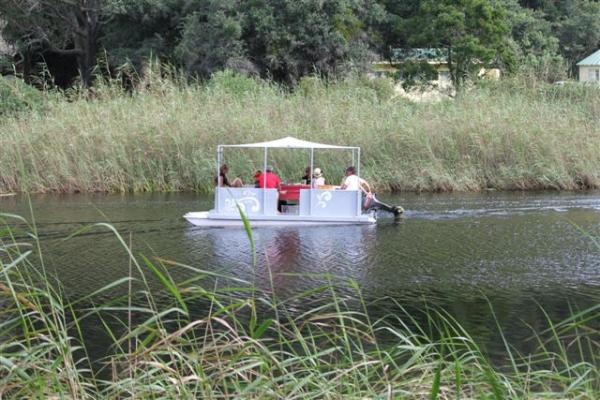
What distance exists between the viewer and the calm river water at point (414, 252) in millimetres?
11453

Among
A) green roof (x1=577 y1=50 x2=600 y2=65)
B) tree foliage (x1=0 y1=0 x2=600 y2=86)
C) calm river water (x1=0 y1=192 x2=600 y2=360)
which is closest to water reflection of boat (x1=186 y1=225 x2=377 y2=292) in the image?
calm river water (x1=0 y1=192 x2=600 y2=360)

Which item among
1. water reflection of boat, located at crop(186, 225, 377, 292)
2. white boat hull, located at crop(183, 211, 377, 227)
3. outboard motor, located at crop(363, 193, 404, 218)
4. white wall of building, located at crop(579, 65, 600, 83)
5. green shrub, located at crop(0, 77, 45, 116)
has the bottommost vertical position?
water reflection of boat, located at crop(186, 225, 377, 292)

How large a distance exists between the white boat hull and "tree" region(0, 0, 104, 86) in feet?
84.8

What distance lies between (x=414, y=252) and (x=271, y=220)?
427 centimetres

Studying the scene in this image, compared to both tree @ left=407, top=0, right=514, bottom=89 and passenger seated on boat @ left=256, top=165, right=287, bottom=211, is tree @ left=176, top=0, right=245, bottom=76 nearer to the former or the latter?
tree @ left=407, top=0, right=514, bottom=89

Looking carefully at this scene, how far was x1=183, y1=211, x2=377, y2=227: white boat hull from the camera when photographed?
18547mm

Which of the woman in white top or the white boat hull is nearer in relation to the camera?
the white boat hull

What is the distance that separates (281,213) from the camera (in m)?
19.2

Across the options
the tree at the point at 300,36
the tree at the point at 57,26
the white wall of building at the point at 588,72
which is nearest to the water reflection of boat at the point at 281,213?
the tree at the point at 300,36

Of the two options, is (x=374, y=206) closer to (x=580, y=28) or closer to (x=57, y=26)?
(x=57, y=26)

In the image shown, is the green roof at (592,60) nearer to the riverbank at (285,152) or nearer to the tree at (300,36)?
the tree at (300,36)

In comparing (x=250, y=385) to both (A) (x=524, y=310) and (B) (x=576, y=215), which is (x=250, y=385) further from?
(B) (x=576, y=215)

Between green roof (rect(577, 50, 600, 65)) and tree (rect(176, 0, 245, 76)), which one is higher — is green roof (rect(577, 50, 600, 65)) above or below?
above

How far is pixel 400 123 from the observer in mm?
27031
